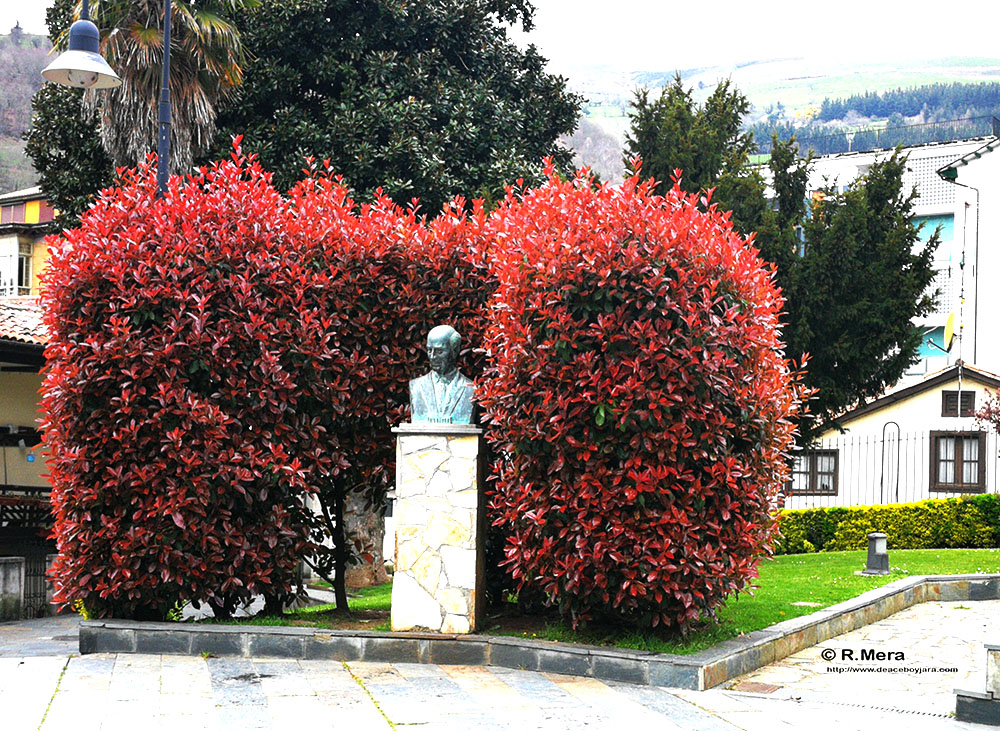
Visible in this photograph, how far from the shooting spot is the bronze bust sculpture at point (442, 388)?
9023 millimetres

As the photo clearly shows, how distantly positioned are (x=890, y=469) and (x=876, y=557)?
14.1 metres

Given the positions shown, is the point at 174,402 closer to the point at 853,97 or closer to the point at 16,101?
the point at 16,101

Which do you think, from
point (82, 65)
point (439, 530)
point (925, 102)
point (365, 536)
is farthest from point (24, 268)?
point (925, 102)

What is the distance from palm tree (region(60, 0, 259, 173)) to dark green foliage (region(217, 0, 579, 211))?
45.3 inches

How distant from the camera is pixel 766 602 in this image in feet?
37.5

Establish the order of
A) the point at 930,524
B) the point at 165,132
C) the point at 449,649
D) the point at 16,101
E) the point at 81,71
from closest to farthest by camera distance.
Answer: the point at 449,649 → the point at 81,71 → the point at 165,132 → the point at 930,524 → the point at 16,101

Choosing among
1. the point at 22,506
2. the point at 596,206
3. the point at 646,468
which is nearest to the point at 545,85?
the point at 22,506

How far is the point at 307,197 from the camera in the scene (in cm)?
989

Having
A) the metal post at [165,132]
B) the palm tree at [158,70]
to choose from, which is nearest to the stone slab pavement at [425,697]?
the metal post at [165,132]

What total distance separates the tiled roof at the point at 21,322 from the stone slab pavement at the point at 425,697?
745cm

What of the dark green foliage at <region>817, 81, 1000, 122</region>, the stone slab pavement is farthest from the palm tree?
the dark green foliage at <region>817, 81, 1000, 122</region>

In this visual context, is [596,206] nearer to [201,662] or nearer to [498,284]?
[498,284]

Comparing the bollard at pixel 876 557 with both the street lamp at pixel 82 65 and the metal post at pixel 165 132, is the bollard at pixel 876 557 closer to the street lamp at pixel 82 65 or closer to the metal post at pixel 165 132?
the metal post at pixel 165 132

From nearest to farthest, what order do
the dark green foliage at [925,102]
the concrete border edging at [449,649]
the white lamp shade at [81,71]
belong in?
the concrete border edging at [449,649]
the white lamp shade at [81,71]
the dark green foliage at [925,102]
